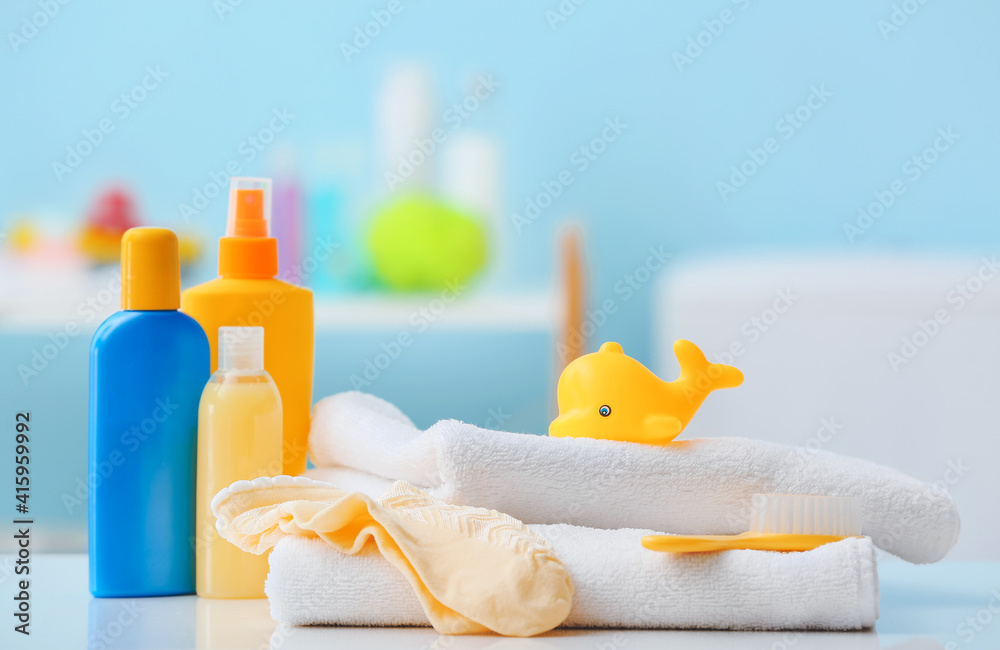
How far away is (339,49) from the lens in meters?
2.01

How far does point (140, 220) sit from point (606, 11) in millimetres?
1008

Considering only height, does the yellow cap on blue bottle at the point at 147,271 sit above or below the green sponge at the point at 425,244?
below

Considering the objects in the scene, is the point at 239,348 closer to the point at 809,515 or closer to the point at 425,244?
the point at 809,515

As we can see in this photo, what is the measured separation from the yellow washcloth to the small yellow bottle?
0.04m

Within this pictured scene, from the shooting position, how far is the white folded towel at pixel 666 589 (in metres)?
0.49

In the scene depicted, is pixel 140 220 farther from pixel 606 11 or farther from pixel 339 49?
pixel 606 11

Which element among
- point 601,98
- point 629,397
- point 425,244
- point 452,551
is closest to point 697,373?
point 629,397

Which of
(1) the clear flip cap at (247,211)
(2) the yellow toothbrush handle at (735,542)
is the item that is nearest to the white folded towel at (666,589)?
(2) the yellow toothbrush handle at (735,542)

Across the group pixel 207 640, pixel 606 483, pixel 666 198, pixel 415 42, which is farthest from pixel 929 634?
pixel 415 42

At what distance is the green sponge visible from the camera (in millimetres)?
1805

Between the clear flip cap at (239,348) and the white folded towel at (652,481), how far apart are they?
98mm

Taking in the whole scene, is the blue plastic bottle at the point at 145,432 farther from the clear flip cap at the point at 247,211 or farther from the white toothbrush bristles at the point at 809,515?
the white toothbrush bristles at the point at 809,515

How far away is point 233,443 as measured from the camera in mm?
552

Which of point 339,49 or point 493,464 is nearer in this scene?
point 493,464
